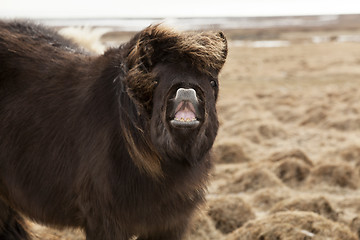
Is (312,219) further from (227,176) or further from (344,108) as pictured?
(344,108)

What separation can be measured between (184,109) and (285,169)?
4.97 metres

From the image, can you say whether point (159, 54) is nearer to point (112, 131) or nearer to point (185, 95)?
point (185, 95)

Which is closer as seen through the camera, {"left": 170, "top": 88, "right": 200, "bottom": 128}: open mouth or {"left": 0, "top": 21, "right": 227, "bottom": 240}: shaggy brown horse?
{"left": 170, "top": 88, "right": 200, "bottom": 128}: open mouth

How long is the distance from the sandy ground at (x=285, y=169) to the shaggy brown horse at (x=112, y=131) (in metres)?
0.65

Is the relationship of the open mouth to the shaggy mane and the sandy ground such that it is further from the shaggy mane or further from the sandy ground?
the sandy ground

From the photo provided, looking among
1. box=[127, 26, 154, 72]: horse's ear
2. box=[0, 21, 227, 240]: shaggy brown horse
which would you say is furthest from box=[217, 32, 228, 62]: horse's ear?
box=[127, 26, 154, 72]: horse's ear

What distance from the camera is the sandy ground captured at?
4664mm

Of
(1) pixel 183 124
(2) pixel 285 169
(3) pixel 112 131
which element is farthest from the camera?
(2) pixel 285 169

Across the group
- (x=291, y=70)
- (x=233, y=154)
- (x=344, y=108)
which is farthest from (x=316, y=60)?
(x=233, y=154)

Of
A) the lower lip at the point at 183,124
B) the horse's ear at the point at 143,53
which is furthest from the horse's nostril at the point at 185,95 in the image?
the horse's ear at the point at 143,53

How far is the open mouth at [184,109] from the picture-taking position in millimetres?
2672

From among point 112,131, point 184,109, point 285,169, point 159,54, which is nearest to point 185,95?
point 184,109

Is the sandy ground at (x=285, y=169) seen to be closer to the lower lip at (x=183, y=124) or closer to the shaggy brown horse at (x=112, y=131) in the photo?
the shaggy brown horse at (x=112, y=131)

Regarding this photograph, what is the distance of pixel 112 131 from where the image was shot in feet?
10.2
